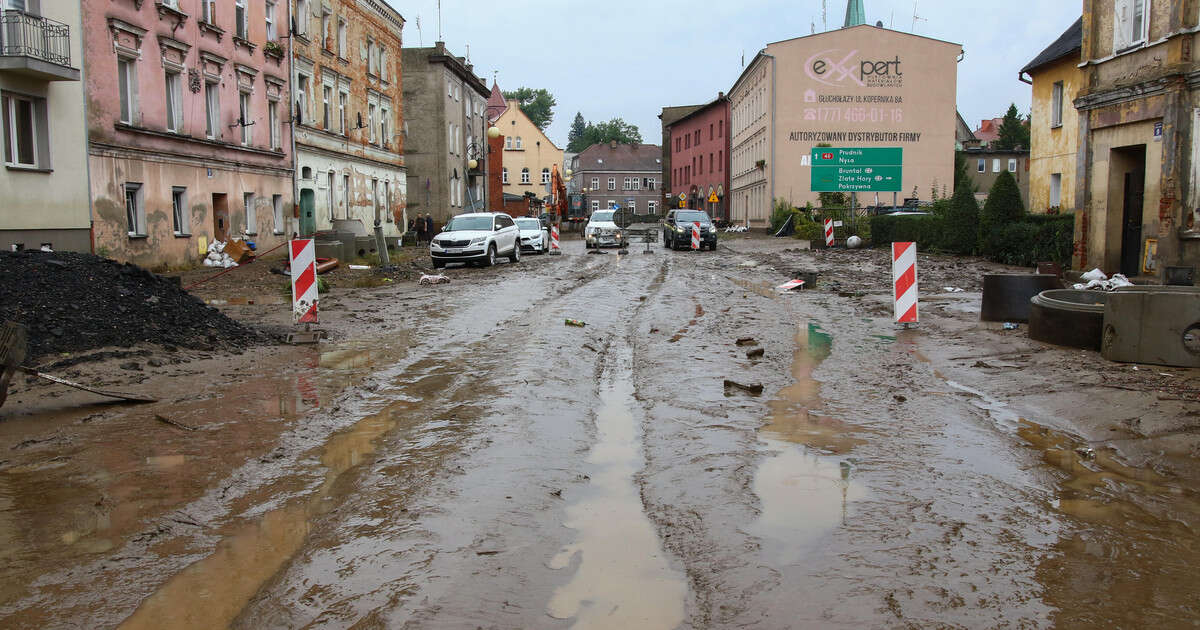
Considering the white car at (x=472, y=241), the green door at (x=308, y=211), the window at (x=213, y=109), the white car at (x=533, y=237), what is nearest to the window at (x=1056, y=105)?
the white car at (x=533, y=237)

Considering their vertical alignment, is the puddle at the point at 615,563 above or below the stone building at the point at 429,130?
below

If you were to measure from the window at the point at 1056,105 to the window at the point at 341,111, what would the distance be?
95.3ft

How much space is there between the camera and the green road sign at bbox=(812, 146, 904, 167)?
3862cm

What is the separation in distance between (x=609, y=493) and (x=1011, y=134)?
308 ft

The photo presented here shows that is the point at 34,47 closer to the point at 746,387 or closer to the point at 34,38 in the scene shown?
the point at 34,38

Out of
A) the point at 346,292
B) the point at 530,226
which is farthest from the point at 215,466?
the point at 530,226

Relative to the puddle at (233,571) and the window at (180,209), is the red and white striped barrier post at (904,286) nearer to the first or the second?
the puddle at (233,571)

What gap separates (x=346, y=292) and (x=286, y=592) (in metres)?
15.6

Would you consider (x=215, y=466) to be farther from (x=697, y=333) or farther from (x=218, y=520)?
(x=697, y=333)

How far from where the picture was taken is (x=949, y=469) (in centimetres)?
568

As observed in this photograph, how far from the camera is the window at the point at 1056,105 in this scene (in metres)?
34.8

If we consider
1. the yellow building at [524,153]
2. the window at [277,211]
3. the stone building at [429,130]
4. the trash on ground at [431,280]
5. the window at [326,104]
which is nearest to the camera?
the trash on ground at [431,280]

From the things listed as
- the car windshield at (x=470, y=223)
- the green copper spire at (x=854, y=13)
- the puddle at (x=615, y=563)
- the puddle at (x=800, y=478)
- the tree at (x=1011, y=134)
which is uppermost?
the green copper spire at (x=854, y=13)

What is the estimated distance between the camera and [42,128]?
19562 millimetres
